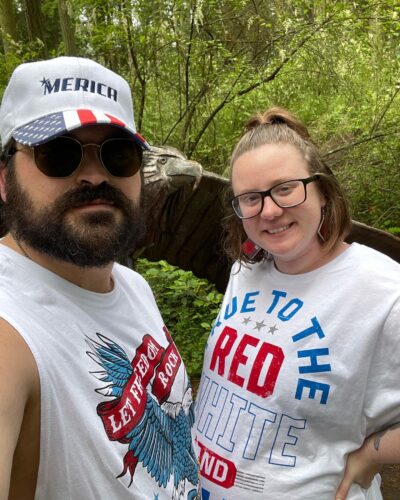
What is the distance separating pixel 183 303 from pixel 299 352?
3991mm

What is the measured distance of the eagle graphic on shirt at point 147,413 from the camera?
1.14 meters

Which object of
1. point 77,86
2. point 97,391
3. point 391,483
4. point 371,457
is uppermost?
point 77,86

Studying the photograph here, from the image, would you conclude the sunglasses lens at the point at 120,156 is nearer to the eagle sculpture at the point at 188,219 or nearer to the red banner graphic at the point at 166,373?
the red banner graphic at the point at 166,373

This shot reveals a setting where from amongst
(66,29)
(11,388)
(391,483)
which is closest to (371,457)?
(11,388)

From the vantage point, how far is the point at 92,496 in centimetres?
105

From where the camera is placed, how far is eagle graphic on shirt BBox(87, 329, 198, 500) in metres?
1.14

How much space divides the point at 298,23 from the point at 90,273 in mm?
4265

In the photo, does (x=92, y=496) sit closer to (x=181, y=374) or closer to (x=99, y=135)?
(x=181, y=374)

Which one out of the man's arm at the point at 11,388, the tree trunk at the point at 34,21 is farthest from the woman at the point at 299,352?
the tree trunk at the point at 34,21

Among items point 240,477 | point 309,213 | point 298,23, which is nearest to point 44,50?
point 298,23

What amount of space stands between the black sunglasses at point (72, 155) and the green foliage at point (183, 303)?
3.85 m

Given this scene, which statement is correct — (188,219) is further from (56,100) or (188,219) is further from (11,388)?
(11,388)

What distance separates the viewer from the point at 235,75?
490 cm

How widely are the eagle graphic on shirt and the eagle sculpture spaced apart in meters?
0.96
